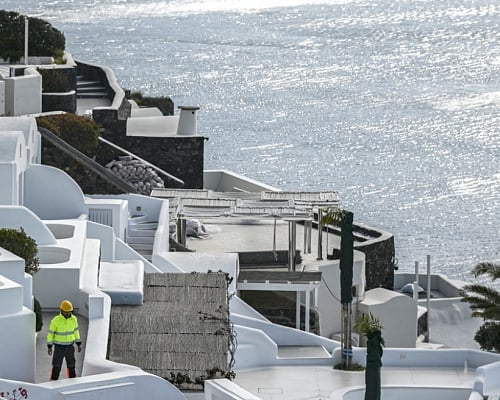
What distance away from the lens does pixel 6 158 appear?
3142 centimetres

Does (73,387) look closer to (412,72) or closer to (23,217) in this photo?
(23,217)

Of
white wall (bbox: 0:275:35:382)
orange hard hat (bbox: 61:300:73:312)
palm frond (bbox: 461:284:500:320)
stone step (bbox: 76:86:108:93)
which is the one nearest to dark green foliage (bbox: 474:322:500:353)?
palm frond (bbox: 461:284:500:320)

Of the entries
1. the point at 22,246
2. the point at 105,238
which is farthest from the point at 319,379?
the point at 22,246

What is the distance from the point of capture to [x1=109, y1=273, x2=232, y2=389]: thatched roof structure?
940 inches

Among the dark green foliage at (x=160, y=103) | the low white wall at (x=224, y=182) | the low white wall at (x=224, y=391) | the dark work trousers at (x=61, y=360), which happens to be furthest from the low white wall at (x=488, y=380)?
the dark green foliage at (x=160, y=103)

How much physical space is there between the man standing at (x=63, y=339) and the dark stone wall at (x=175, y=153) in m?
29.5

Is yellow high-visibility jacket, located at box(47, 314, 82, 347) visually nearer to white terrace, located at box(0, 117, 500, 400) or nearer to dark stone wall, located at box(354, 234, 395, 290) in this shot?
white terrace, located at box(0, 117, 500, 400)

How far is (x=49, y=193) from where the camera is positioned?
33375 mm

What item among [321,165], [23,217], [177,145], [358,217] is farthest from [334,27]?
[23,217]

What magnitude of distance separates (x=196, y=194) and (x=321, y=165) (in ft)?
163

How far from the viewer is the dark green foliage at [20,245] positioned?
79.6 ft

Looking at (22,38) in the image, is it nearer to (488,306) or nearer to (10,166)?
(10,166)

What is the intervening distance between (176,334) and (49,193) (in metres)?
9.24

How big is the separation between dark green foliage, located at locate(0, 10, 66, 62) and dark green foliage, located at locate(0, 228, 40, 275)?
27.6m
